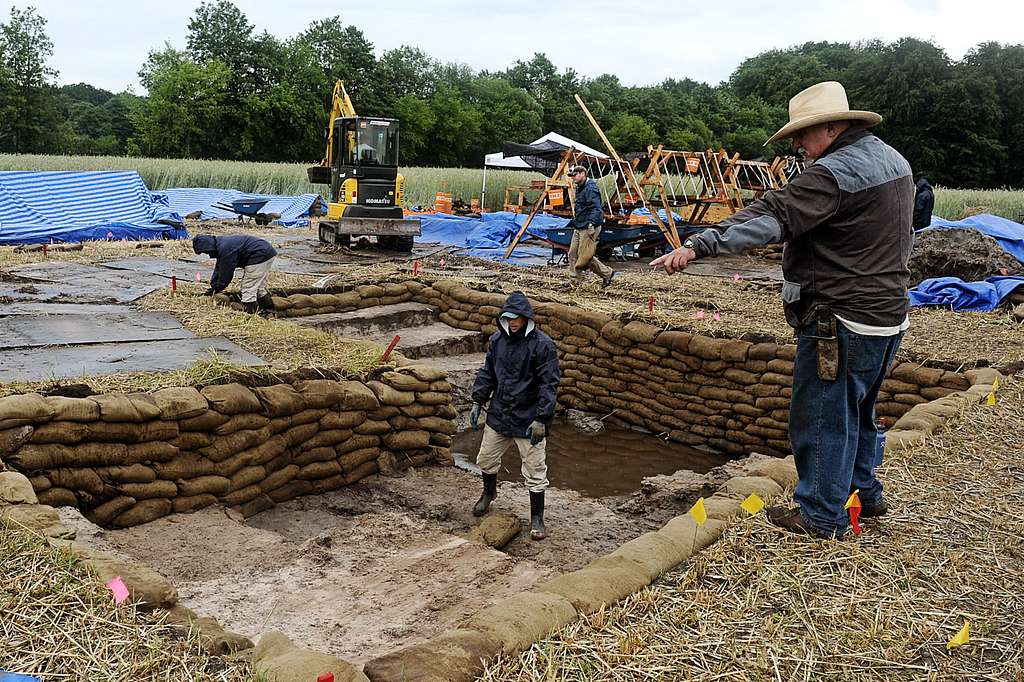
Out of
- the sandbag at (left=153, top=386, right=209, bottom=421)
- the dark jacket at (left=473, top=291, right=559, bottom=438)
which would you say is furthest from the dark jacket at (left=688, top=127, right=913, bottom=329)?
the sandbag at (left=153, top=386, right=209, bottom=421)

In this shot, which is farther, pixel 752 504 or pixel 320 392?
pixel 320 392

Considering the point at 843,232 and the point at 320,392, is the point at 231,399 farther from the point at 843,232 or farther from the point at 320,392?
the point at 843,232

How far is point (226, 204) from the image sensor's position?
2094cm

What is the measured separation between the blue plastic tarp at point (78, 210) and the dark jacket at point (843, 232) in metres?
14.2

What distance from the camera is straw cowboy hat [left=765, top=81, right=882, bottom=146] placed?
123 inches

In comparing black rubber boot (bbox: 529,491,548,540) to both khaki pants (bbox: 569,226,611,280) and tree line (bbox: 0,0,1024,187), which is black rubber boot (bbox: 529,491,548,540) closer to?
khaki pants (bbox: 569,226,611,280)

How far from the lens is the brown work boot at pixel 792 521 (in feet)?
11.3

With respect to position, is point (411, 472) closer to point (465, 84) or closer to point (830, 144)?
point (830, 144)

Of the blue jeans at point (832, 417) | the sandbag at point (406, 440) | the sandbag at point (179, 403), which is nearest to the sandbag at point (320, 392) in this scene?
the sandbag at point (406, 440)

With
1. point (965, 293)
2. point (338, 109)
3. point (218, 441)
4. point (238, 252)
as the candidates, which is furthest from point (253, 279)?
point (338, 109)

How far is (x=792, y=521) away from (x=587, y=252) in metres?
8.47

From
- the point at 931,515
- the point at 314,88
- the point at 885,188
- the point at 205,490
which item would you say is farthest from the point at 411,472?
the point at 314,88

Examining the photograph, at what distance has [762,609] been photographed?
115 inches

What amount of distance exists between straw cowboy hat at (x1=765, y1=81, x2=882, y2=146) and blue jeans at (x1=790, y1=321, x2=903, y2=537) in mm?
775
